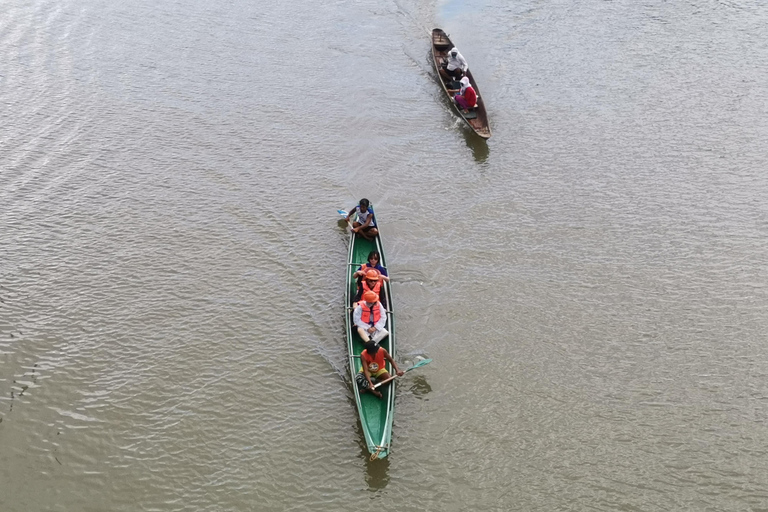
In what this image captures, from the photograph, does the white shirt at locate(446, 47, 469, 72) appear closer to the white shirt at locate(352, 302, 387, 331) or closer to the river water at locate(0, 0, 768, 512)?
the river water at locate(0, 0, 768, 512)

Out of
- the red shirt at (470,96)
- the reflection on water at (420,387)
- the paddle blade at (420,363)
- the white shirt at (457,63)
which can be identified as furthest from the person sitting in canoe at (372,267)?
the white shirt at (457,63)

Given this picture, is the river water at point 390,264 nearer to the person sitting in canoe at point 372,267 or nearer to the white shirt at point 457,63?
the person sitting in canoe at point 372,267

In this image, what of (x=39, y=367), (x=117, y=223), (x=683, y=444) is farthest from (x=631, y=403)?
(x=117, y=223)

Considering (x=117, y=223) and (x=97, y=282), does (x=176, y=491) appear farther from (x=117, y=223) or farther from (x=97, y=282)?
(x=117, y=223)

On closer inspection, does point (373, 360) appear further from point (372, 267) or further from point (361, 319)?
point (372, 267)

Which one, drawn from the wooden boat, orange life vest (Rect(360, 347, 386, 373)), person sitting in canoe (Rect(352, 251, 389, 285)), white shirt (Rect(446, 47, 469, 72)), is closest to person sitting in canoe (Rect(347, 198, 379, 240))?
person sitting in canoe (Rect(352, 251, 389, 285))

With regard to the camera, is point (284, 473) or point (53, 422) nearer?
point (284, 473)
